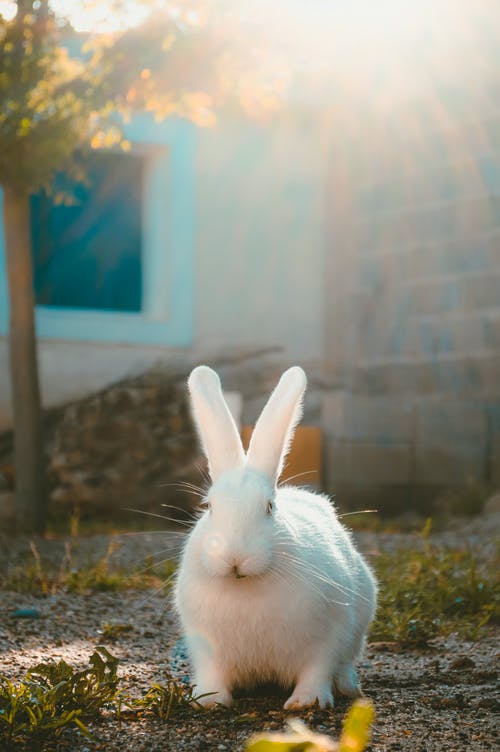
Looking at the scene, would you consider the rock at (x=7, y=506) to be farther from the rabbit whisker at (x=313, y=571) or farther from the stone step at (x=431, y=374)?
the rabbit whisker at (x=313, y=571)

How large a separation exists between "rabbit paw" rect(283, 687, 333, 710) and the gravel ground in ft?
0.10

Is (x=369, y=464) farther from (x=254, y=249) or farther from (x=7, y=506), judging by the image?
(x=7, y=506)

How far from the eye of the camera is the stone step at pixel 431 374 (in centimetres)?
823

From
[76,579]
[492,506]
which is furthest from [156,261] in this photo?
[76,579]

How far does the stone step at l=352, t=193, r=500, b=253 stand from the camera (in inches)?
326

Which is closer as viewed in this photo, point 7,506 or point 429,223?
point 7,506

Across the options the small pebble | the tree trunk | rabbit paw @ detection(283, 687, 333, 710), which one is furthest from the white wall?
rabbit paw @ detection(283, 687, 333, 710)

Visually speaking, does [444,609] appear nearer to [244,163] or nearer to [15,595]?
[15,595]

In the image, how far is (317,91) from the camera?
8.97m

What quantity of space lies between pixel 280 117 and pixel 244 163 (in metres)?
0.52

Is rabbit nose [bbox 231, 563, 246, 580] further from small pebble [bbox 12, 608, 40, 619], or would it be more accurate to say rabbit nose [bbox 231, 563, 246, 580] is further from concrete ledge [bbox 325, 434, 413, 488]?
concrete ledge [bbox 325, 434, 413, 488]

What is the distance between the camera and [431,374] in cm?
855

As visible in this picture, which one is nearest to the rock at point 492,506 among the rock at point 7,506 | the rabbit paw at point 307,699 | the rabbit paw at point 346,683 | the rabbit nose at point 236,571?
the rock at point 7,506

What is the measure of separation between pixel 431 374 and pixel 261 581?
5983 millimetres
